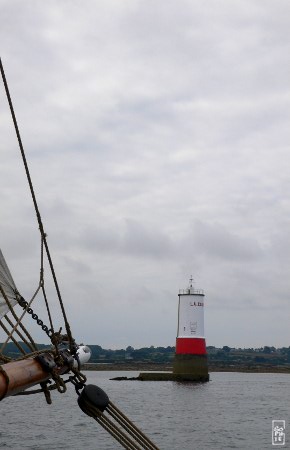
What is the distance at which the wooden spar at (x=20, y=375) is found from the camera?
8.59 metres

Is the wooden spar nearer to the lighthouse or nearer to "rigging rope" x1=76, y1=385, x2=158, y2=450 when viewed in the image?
"rigging rope" x1=76, y1=385, x2=158, y2=450

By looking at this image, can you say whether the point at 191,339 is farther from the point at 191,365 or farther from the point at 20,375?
the point at 20,375

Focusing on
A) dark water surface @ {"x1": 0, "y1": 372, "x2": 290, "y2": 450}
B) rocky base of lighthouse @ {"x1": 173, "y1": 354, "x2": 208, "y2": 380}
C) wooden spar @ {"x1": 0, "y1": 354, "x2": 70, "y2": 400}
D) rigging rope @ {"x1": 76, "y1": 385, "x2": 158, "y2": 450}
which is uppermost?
rocky base of lighthouse @ {"x1": 173, "y1": 354, "x2": 208, "y2": 380}

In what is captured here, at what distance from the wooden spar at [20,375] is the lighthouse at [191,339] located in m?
67.1

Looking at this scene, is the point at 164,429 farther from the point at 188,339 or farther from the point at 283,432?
the point at 188,339

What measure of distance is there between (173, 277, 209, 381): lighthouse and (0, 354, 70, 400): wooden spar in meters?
67.1

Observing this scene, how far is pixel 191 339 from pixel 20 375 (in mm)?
68288

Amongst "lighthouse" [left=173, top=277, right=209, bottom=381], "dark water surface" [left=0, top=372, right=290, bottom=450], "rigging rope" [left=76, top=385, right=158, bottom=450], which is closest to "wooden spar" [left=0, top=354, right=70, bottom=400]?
"rigging rope" [left=76, top=385, right=158, bottom=450]

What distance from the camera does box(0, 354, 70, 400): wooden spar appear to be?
859 cm

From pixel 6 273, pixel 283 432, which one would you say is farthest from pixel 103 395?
pixel 283 432

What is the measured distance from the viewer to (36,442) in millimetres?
35812

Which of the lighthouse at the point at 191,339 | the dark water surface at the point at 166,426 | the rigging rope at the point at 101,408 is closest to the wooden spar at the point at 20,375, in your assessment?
the rigging rope at the point at 101,408

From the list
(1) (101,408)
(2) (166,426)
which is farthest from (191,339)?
(1) (101,408)

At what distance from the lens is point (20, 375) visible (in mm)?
9055
